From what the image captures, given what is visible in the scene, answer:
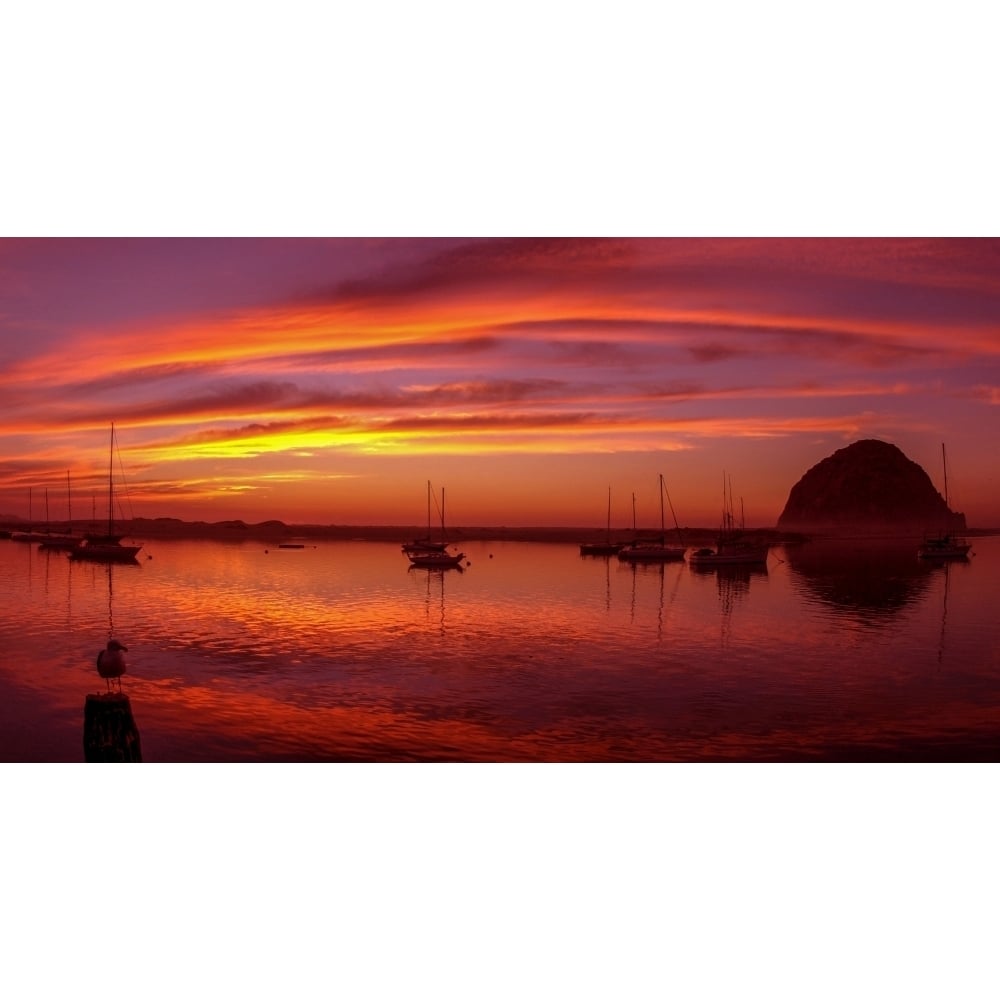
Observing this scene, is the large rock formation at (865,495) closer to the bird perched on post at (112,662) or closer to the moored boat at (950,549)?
the moored boat at (950,549)

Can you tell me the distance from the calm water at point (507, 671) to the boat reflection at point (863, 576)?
253 millimetres

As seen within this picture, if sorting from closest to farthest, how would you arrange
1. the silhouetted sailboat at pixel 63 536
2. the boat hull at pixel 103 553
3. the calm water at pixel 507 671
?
the calm water at pixel 507 671, the silhouetted sailboat at pixel 63 536, the boat hull at pixel 103 553

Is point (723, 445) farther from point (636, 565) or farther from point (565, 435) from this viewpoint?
point (636, 565)

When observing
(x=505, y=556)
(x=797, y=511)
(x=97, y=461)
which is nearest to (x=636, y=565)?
(x=505, y=556)

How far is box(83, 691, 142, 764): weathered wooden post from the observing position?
234 inches

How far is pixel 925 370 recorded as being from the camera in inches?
334

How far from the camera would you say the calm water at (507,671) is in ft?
24.1

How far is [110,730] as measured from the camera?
6.02 metres

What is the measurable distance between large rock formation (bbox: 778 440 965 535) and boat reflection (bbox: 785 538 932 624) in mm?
3019

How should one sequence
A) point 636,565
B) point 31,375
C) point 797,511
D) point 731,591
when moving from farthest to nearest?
point 636,565 → point 731,591 → point 797,511 → point 31,375

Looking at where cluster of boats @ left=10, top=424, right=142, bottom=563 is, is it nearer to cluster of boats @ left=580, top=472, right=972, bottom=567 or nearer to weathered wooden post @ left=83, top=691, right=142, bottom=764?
weathered wooden post @ left=83, top=691, right=142, bottom=764

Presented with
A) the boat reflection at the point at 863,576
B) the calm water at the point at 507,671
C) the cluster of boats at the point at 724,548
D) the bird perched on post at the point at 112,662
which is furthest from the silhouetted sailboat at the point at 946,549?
the bird perched on post at the point at 112,662

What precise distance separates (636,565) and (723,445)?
2039cm

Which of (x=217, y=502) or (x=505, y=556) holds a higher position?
(x=217, y=502)
